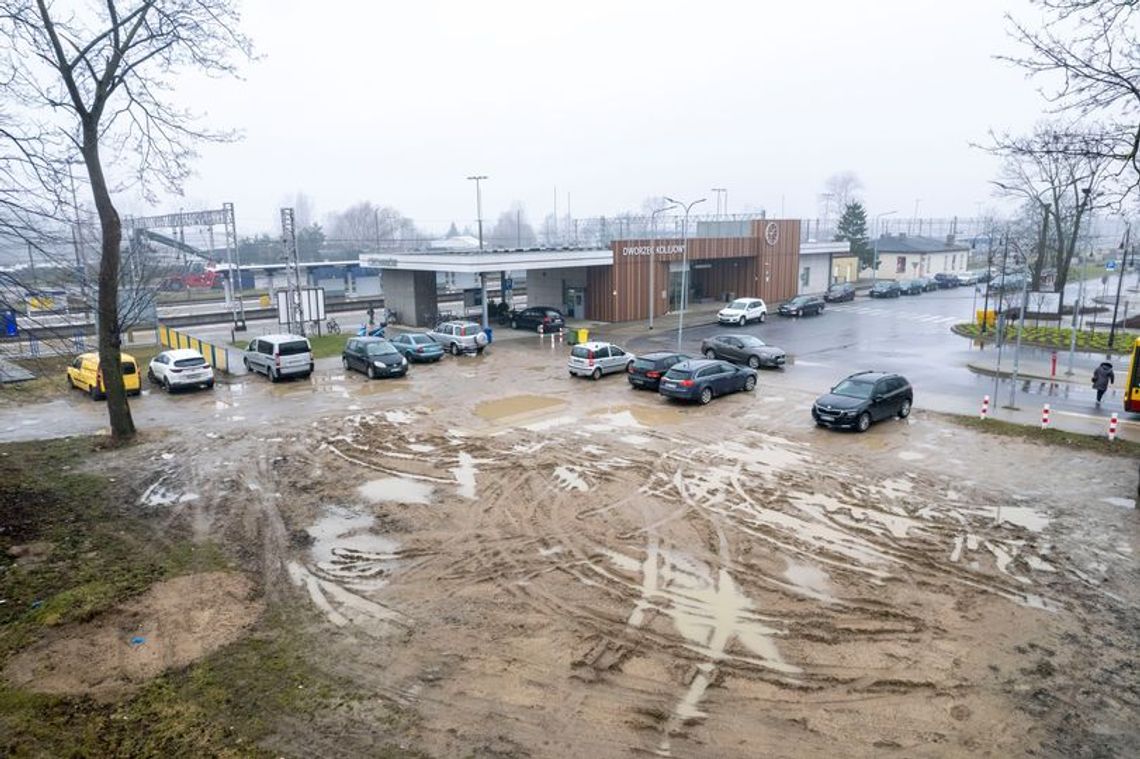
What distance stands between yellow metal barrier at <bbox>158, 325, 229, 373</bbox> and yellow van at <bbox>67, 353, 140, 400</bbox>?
9.31 ft

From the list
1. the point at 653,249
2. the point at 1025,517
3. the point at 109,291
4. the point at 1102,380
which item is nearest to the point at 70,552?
the point at 109,291

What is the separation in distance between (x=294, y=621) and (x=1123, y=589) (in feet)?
40.3

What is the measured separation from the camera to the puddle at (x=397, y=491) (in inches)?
587

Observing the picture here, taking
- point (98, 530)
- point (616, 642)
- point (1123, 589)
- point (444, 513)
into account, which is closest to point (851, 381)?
point (1123, 589)

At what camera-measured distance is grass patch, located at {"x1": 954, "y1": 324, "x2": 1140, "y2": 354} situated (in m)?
35.2

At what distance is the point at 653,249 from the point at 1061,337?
2210 centimetres

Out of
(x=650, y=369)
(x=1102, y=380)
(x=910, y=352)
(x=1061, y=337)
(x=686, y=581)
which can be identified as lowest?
(x=910, y=352)

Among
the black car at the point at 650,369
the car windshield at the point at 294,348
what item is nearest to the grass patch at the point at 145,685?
the car windshield at the point at 294,348

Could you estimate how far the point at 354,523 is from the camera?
13.7m

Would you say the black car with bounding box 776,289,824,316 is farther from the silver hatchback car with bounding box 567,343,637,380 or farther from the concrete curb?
the silver hatchback car with bounding box 567,343,637,380

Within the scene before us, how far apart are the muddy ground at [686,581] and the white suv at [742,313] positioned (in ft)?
76.3

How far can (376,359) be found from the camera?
28.4 metres

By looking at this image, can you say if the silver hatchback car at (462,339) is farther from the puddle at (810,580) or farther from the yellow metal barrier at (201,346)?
the puddle at (810,580)

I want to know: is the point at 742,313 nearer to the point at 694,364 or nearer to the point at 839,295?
the point at 839,295
